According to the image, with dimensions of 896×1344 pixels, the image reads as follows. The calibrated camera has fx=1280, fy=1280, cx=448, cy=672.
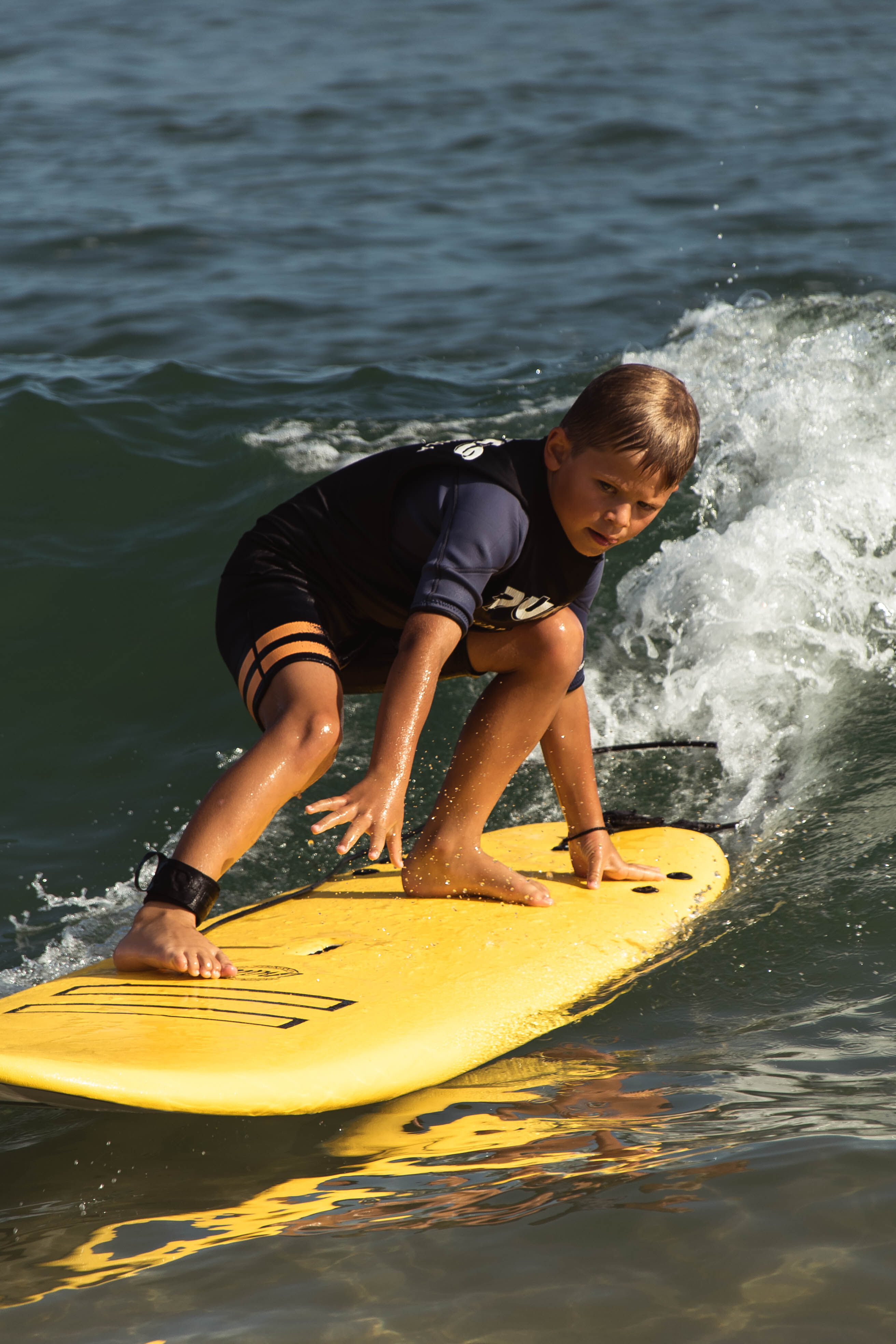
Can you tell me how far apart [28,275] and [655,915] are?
23.7 ft

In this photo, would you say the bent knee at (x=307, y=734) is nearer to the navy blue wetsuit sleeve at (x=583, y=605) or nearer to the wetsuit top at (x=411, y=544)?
the wetsuit top at (x=411, y=544)

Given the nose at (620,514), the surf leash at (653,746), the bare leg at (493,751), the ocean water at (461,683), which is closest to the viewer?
the ocean water at (461,683)

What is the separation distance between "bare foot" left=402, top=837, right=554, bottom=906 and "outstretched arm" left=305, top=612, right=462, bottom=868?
2.19 ft

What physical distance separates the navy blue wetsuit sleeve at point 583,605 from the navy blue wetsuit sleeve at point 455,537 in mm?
309

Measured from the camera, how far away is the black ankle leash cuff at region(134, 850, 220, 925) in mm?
2564

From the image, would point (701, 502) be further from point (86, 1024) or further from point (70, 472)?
point (86, 1024)

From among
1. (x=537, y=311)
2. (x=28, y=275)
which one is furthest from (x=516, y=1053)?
(x=28, y=275)

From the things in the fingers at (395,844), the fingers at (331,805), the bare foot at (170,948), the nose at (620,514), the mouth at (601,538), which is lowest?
the bare foot at (170,948)

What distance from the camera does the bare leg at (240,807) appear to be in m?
2.55

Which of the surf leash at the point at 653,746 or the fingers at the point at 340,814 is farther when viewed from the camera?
the surf leash at the point at 653,746

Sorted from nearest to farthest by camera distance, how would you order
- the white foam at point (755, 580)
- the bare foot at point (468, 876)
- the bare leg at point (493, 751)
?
the bare leg at point (493, 751) → the bare foot at point (468, 876) → the white foam at point (755, 580)

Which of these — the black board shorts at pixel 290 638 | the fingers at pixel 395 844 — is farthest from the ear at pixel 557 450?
the fingers at pixel 395 844

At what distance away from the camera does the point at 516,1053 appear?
2.51m

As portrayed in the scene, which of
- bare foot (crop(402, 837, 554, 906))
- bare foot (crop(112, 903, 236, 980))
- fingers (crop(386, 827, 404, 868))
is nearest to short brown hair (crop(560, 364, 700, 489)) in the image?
fingers (crop(386, 827, 404, 868))
